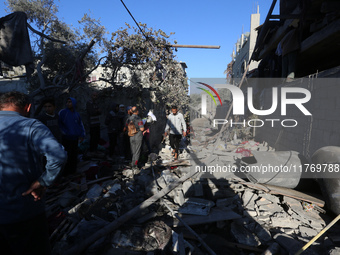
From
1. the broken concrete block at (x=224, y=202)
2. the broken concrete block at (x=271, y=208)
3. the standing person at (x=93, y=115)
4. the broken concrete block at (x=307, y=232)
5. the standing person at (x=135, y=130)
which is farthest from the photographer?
the standing person at (x=93, y=115)

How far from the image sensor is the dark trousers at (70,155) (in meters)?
5.00

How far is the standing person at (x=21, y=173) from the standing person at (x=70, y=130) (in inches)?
126

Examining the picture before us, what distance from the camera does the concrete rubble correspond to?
9.46ft

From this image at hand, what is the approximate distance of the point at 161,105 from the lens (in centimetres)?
1237

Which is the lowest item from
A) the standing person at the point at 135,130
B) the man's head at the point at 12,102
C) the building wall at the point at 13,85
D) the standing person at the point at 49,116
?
the standing person at the point at 135,130

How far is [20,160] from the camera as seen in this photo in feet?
5.79

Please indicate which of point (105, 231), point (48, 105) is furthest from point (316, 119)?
point (48, 105)

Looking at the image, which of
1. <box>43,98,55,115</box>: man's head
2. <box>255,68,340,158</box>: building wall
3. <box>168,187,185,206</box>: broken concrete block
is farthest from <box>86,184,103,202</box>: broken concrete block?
<box>255,68,340,158</box>: building wall

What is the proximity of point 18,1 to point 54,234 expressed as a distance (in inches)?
718

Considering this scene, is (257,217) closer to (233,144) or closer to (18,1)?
(233,144)

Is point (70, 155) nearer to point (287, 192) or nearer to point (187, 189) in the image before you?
point (187, 189)

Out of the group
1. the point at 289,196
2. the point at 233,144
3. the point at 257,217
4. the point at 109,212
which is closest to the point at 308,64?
the point at 233,144

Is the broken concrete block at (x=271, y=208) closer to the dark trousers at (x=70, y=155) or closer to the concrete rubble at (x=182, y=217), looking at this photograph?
the concrete rubble at (x=182, y=217)

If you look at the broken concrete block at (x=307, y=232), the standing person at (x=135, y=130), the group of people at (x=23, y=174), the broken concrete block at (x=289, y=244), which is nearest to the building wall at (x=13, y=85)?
the standing person at (x=135, y=130)
